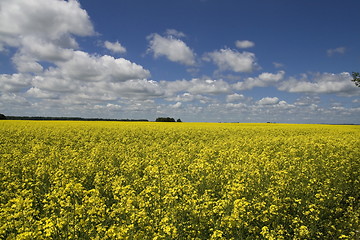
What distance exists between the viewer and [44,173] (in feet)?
27.7

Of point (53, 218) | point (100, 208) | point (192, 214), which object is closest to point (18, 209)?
point (53, 218)

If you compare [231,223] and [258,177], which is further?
[258,177]

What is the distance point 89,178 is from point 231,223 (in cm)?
614

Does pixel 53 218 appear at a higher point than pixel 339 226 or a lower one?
higher

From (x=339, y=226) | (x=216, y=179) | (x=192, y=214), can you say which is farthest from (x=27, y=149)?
(x=339, y=226)

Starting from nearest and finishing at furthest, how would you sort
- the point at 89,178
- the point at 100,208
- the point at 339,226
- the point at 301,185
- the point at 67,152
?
the point at 100,208, the point at 339,226, the point at 301,185, the point at 89,178, the point at 67,152

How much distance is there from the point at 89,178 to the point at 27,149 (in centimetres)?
686

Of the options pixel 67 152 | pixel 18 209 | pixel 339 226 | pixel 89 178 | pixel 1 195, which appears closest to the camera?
pixel 18 209

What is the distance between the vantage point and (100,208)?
507 centimetres

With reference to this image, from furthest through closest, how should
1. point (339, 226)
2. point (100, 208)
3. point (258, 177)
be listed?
point (258, 177) → point (339, 226) → point (100, 208)

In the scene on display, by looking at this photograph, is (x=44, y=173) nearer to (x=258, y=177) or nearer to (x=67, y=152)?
(x=67, y=152)

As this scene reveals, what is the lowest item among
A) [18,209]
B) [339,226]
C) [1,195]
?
[339,226]

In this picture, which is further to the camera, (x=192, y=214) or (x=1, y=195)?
(x=1, y=195)

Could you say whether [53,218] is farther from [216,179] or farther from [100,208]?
[216,179]
